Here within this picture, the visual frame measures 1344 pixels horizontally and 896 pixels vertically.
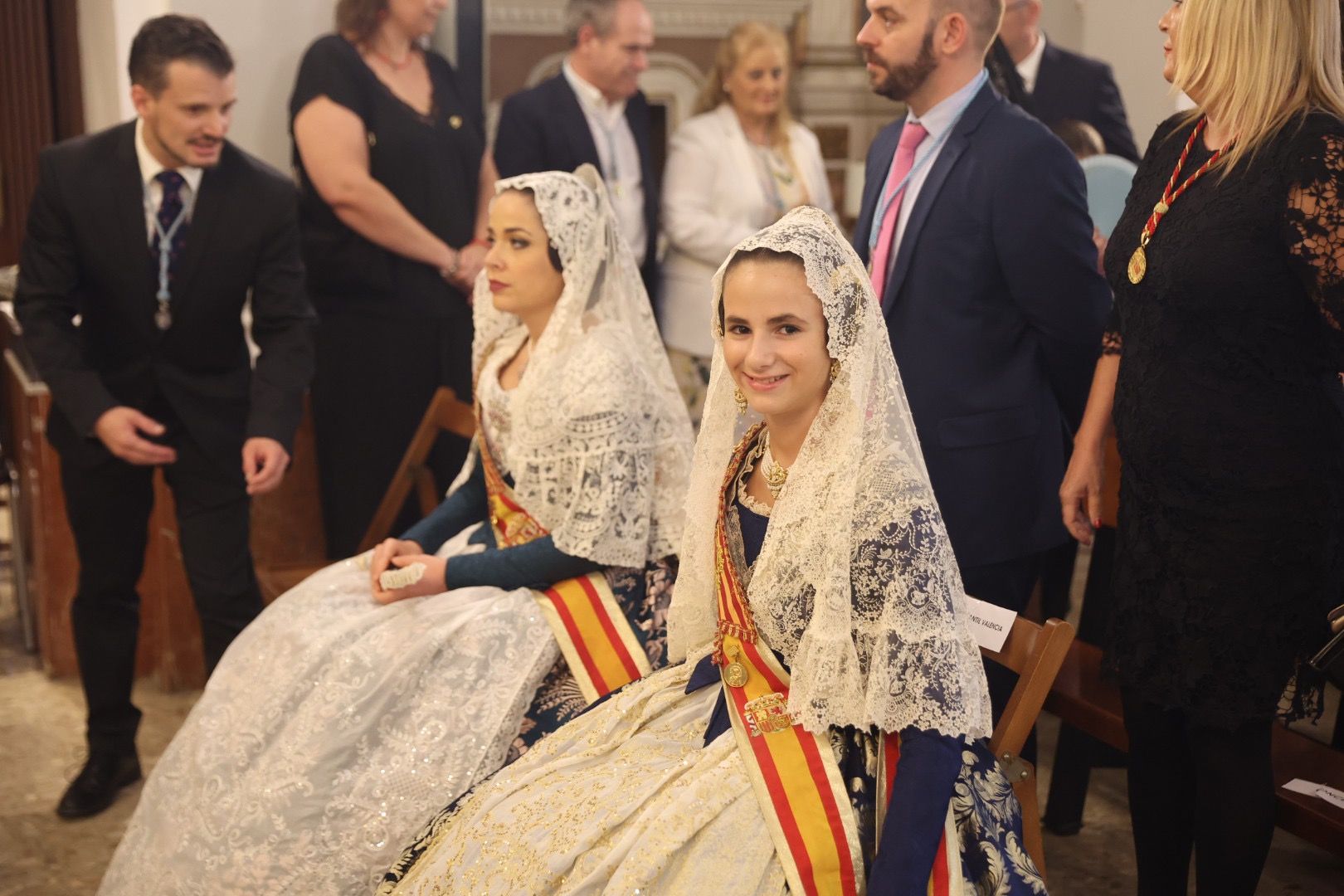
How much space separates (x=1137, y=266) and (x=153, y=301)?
217cm

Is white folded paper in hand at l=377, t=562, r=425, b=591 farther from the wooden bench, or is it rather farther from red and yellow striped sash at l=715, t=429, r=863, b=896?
the wooden bench

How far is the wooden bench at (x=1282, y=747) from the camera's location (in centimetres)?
221

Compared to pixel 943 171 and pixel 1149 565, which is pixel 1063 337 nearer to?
pixel 943 171

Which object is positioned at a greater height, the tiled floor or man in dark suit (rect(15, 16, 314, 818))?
man in dark suit (rect(15, 16, 314, 818))

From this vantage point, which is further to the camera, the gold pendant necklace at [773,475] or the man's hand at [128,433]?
the man's hand at [128,433]

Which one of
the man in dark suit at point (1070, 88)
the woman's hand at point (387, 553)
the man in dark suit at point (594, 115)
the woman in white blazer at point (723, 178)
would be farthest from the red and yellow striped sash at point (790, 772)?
the man in dark suit at point (1070, 88)

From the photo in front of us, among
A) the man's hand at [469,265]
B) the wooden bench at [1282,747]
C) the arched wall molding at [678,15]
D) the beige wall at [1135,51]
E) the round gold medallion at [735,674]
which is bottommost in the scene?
the wooden bench at [1282,747]

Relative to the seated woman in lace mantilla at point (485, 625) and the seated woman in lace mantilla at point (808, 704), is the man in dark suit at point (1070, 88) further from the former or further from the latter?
the seated woman in lace mantilla at point (808, 704)

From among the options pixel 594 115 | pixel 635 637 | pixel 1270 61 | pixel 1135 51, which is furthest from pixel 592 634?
pixel 1135 51

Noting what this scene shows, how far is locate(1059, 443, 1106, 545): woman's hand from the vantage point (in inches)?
97.2

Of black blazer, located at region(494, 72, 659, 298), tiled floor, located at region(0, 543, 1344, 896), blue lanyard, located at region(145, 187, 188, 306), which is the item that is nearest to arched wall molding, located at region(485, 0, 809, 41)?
black blazer, located at region(494, 72, 659, 298)

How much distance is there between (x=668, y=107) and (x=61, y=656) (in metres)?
4.49

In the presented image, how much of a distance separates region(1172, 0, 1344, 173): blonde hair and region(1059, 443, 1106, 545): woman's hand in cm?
59

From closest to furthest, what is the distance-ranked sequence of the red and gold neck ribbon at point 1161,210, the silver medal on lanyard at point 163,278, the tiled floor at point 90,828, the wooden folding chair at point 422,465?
the red and gold neck ribbon at point 1161,210 → the tiled floor at point 90,828 → the silver medal on lanyard at point 163,278 → the wooden folding chair at point 422,465
